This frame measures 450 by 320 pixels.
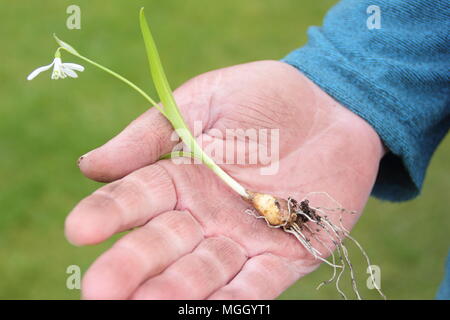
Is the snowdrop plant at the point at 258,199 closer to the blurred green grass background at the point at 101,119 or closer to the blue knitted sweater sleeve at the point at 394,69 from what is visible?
the blue knitted sweater sleeve at the point at 394,69

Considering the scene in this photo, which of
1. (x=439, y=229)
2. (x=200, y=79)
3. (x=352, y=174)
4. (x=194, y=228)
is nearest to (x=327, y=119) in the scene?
(x=352, y=174)

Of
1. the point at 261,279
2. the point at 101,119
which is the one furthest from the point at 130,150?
the point at 101,119

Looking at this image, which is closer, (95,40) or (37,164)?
(37,164)

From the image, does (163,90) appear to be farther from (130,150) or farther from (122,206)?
(122,206)

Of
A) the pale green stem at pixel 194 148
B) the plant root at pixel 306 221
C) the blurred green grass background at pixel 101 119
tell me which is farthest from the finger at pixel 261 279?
the blurred green grass background at pixel 101 119

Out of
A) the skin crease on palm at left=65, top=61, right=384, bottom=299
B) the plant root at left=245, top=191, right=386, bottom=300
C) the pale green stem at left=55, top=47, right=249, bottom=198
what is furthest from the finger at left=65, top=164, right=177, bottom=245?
the plant root at left=245, top=191, right=386, bottom=300

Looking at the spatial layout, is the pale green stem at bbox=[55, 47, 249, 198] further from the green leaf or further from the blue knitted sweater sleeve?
the blue knitted sweater sleeve
